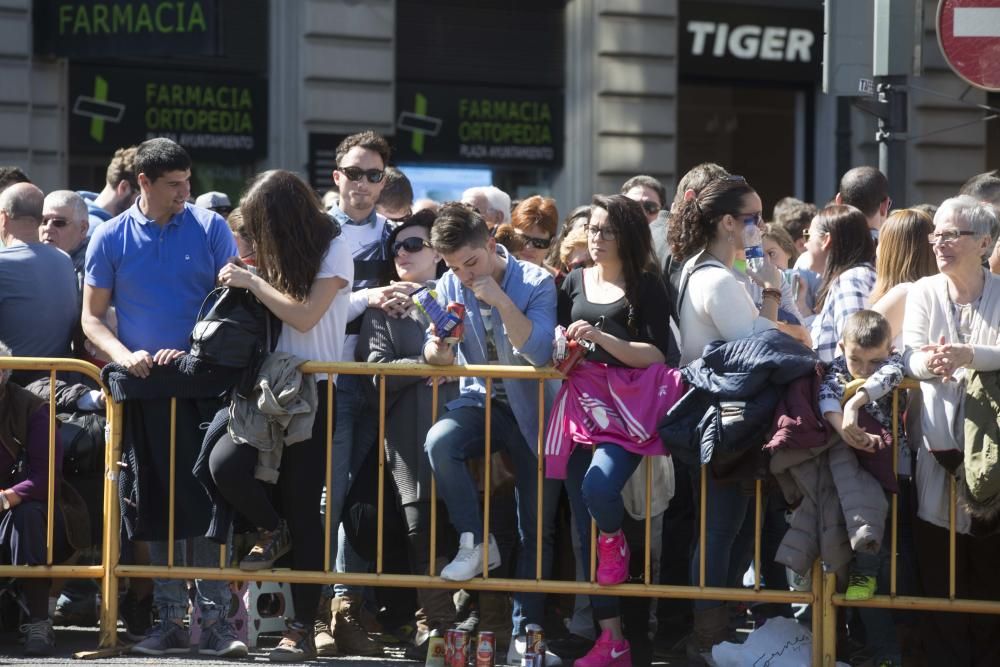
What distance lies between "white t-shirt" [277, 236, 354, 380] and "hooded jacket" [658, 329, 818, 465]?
1.50 meters

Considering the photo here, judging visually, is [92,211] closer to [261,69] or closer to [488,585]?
[488,585]

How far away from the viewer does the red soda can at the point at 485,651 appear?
6.52 metres

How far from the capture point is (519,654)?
267 inches

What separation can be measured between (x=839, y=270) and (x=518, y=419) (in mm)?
1952

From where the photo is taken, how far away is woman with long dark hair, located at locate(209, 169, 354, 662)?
6656 millimetres

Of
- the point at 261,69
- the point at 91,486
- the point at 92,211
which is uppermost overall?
the point at 261,69

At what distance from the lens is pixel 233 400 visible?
6699mm

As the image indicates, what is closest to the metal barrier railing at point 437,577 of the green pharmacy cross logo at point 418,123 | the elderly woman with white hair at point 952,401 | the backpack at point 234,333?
the elderly woman with white hair at point 952,401

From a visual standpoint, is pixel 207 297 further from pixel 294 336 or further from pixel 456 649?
pixel 456 649

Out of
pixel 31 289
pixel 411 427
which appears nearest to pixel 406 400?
pixel 411 427

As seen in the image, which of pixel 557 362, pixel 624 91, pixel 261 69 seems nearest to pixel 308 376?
pixel 557 362

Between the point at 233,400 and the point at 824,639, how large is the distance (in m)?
2.63

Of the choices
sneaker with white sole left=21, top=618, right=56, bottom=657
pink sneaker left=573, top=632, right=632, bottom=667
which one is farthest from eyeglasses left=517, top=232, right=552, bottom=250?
sneaker with white sole left=21, top=618, right=56, bottom=657

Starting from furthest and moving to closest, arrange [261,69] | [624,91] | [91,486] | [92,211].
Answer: [624,91], [261,69], [92,211], [91,486]
